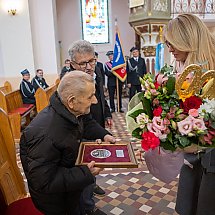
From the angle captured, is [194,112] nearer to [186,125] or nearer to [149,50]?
[186,125]

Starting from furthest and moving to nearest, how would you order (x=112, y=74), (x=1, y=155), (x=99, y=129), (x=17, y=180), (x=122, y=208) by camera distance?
(x=112, y=74)
(x=122, y=208)
(x=99, y=129)
(x=17, y=180)
(x=1, y=155)

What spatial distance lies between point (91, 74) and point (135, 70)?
193 inches

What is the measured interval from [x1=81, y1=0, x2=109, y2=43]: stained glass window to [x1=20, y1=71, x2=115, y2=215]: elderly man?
951cm

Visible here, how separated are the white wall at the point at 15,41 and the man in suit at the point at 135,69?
3125 mm

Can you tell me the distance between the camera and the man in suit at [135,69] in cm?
662

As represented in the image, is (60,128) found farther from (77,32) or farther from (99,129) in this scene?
(77,32)

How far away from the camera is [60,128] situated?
48.9 inches

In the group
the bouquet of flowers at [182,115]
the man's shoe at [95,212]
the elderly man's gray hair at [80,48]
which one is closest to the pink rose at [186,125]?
the bouquet of flowers at [182,115]

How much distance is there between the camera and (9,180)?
1558mm

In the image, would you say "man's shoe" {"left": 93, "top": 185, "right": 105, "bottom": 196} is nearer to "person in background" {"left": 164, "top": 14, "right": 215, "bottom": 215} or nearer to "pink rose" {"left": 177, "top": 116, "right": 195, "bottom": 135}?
"person in background" {"left": 164, "top": 14, "right": 215, "bottom": 215}

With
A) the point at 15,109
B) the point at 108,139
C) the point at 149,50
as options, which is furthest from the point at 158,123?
the point at 149,50

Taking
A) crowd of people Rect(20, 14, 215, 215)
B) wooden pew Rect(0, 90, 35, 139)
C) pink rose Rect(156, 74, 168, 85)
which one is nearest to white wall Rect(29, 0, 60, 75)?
wooden pew Rect(0, 90, 35, 139)

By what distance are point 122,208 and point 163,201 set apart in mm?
406

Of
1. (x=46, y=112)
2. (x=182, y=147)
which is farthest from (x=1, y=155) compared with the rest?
(x=182, y=147)
